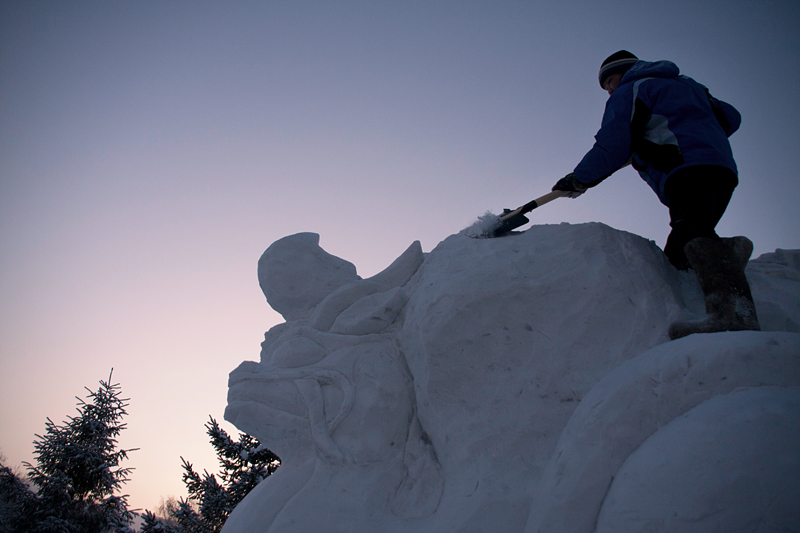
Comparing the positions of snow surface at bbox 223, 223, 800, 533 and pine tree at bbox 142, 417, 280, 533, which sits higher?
pine tree at bbox 142, 417, 280, 533

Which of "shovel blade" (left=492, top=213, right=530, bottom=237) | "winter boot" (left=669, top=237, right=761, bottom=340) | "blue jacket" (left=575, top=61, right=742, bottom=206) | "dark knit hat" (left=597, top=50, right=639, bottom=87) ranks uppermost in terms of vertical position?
"dark knit hat" (left=597, top=50, right=639, bottom=87)

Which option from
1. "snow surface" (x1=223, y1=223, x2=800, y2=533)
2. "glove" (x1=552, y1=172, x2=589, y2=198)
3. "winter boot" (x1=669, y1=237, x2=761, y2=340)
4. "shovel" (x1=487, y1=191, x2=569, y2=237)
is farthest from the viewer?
"shovel" (x1=487, y1=191, x2=569, y2=237)

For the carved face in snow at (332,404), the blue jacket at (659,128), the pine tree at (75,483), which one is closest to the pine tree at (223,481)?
the pine tree at (75,483)

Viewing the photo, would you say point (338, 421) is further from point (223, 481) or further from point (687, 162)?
point (223, 481)

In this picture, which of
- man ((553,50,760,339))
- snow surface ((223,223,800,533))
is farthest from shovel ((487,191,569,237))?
man ((553,50,760,339))

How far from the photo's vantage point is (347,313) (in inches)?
107

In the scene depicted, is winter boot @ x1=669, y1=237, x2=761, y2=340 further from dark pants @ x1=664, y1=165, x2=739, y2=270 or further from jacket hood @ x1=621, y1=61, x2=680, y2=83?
jacket hood @ x1=621, y1=61, x2=680, y2=83

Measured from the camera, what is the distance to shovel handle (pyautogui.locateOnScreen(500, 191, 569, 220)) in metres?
2.43

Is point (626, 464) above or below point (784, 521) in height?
above

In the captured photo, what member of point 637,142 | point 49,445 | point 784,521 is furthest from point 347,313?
point 49,445

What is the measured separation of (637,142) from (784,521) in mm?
1512

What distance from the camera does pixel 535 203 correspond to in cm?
253

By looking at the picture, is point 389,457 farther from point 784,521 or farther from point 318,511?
point 784,521

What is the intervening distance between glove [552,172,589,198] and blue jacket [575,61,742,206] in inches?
3.1
